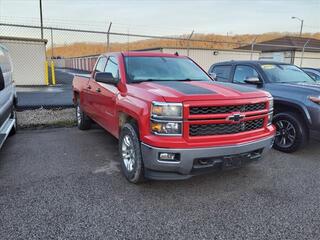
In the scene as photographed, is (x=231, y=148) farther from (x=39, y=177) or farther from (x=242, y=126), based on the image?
(x=39, y=177)

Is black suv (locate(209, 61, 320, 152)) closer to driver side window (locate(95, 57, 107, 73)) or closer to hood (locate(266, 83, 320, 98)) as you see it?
hood (locate(266, 83, 320, 98))

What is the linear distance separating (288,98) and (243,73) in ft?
4.94

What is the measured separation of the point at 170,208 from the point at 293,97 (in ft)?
11.0

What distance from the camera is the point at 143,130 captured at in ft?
11.0

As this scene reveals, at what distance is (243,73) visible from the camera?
21.3 ft

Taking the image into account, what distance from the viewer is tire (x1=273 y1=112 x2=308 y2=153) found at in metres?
5.07

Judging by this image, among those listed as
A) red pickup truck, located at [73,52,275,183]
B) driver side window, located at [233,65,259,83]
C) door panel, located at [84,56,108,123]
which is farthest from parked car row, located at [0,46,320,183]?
driver side window, located at [233,65,259,83]

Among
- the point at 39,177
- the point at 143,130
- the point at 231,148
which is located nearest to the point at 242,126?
the point at 231,148

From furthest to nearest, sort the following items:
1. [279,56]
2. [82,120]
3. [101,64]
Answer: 1. [279,56]
2. [82,120]
3. [101,64]

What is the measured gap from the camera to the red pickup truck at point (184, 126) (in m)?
3.21

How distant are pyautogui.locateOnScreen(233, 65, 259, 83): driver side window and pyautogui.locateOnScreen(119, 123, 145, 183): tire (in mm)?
3445

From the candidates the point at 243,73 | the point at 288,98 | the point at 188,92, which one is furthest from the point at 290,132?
the point at 188,92

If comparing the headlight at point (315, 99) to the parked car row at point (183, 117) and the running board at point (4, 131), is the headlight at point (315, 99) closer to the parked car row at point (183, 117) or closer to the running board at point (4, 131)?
the parked car row at point (183, 117)

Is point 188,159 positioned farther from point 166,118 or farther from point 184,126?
point 166,118
